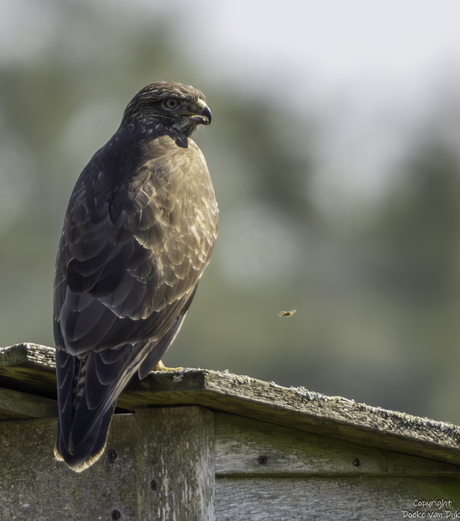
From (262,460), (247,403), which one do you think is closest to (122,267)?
(247,403)

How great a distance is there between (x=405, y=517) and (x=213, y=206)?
1.73 m

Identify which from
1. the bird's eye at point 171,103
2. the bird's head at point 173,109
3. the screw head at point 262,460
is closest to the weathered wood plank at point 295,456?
the screw head at point 262,460

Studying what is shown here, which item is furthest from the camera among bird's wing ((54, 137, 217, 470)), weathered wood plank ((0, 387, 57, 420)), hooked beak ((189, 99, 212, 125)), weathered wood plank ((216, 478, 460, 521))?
hooked beak ((189, 99, 212, 125))

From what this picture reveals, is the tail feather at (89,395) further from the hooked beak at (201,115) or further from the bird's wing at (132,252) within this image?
the hooked beak at (201,115)

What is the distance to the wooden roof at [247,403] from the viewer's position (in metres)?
3.10

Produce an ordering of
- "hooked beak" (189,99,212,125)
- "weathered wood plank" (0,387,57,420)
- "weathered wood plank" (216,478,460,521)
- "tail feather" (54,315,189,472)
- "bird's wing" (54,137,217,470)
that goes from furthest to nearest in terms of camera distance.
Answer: "hooked beak" (189,99,212,125), "weathered wood plank" (0,387,57,420), "weathered wood plank" (216,478,460,521), "bird's wing" (54,137,217,470), "tail feather" (54,315,189,472)

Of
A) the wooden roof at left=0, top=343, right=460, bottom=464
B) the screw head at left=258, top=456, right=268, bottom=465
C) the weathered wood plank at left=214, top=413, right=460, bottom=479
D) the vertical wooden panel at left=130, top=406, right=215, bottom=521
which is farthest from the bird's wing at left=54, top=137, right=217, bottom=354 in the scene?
the screw head at left=258, top=456, right=268, bottom=465

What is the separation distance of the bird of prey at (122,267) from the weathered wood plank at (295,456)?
1.43 feet

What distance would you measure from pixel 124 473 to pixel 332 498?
855mm

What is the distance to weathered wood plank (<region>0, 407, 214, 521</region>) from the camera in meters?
3.25

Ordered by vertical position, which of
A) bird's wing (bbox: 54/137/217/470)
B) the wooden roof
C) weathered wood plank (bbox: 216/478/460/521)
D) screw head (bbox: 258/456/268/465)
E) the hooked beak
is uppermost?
the hooked beak

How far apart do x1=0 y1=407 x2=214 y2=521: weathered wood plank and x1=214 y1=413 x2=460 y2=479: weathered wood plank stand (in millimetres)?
88

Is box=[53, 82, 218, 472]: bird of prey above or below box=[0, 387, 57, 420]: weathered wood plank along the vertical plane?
above

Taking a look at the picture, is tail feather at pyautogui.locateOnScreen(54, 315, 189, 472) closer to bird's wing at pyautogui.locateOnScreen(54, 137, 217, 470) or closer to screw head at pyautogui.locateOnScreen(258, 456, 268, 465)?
bird's wing at pyautogui.locateOnScreen(54, 137, 217, 470)
